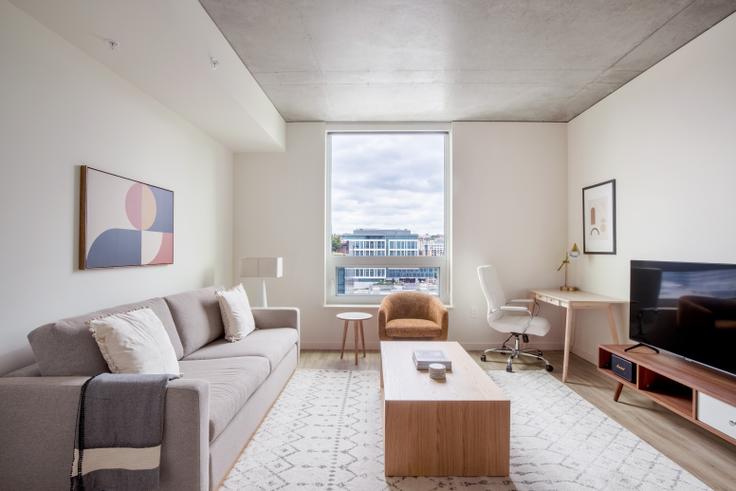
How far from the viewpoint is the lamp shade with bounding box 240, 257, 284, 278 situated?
166 inches

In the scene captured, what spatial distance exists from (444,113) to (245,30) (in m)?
2.49

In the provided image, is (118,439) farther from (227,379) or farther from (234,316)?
(234,316)

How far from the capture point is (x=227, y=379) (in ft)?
7.63

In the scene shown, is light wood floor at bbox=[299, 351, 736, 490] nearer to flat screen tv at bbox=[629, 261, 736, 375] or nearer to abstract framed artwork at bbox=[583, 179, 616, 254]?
flat screen tv at bbox=[629, 261, 736, 375]

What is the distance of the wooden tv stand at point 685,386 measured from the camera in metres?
2.23

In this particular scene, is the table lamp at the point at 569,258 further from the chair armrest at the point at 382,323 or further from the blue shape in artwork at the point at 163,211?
the blue shape in artwork at the point at 163,211

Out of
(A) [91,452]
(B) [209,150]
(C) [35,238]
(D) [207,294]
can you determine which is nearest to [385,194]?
(B) [209,150]

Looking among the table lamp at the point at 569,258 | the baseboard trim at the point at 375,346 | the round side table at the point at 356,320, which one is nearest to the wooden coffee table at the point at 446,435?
the round side table at the point at 356,320

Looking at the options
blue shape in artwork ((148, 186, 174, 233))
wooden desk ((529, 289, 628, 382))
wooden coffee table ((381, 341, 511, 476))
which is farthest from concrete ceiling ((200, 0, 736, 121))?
wooden coffee table ((381, 341, 511, 476))

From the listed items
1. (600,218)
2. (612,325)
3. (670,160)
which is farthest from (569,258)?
(670,160)

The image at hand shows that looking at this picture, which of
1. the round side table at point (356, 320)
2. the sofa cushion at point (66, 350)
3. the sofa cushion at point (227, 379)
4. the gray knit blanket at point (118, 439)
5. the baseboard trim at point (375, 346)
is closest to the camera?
the gray knit blanket at point (118, 439)

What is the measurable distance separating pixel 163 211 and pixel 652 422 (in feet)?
13.5

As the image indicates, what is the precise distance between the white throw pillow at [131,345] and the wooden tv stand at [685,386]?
315 centimetres

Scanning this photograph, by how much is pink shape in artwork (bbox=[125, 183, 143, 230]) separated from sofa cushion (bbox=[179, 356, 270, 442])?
110 cm
